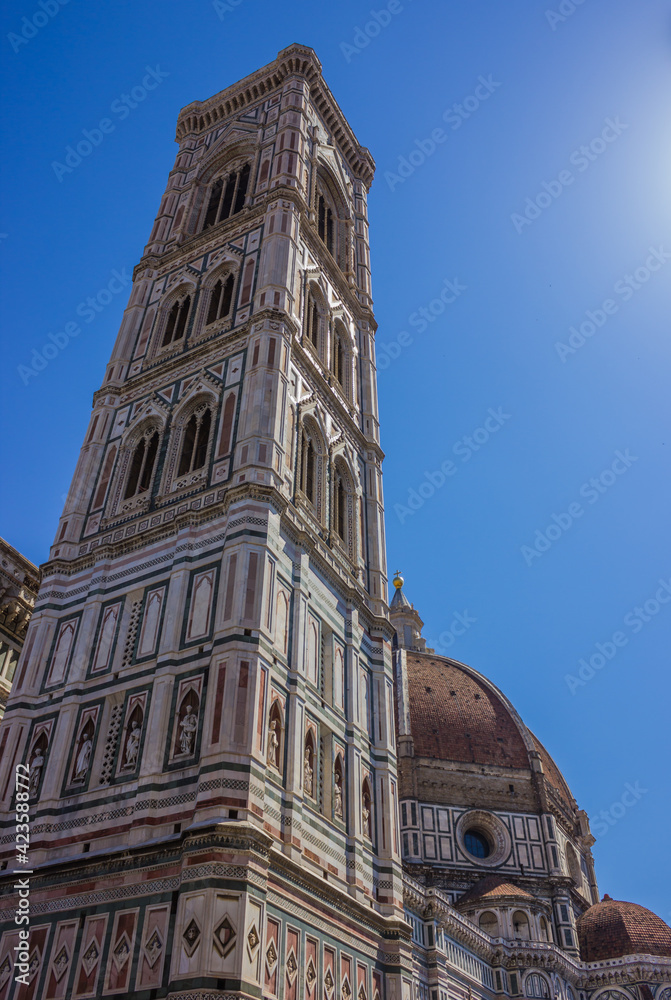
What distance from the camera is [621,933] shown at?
40562 mm

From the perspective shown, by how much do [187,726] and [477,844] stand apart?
36296 millimetres

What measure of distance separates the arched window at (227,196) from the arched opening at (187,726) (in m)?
17.3

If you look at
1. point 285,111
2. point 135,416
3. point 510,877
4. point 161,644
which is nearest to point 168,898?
point 161,644

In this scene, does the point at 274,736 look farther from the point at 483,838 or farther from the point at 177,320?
the point at 483,838

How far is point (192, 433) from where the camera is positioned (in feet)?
68.7

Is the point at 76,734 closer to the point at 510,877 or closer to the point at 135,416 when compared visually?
the point at 135,416

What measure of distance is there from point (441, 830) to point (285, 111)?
115 ft

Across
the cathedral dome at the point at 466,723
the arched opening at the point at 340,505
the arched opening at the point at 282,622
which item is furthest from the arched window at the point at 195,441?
the cathedral dome at the point at 466,723

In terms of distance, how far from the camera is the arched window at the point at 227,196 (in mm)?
28672

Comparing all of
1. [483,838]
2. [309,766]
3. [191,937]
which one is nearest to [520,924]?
[483,838]

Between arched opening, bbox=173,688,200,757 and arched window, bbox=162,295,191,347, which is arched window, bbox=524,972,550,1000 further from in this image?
arched window, bbox=162,295,191,347

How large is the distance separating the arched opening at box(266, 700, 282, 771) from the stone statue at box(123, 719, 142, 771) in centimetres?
232

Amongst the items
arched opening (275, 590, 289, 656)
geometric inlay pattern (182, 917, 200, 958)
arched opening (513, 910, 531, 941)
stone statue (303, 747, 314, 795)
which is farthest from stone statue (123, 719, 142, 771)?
arched opening (513, 910, 531, 941)

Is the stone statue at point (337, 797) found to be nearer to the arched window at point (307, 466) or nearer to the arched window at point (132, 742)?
the arched window at point (132, 742)
